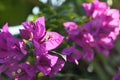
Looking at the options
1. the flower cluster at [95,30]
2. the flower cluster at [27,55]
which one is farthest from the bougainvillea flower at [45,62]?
the flower cluster at [95,30]

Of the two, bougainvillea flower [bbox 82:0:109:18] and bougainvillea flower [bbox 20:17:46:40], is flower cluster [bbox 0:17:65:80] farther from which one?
bougainvillea flower [bbox 82:0:109:18]

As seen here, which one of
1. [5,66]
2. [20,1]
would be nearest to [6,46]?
[5,66]

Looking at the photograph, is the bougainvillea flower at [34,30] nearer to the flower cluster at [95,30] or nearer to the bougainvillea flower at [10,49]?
the bougainvillea flower at [10,49]

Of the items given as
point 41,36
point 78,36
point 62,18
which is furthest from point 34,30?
Answer: point 62,18

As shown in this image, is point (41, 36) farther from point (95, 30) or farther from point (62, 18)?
point (62, 18)

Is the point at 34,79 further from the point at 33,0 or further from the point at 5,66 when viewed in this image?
the point at 33,0

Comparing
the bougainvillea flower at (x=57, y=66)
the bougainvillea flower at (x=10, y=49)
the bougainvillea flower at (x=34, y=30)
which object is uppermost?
the bougainvillea flower at (x=34, y=30)
